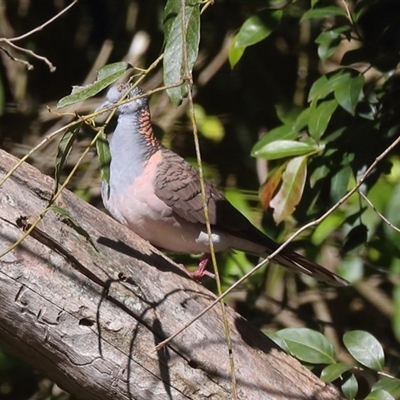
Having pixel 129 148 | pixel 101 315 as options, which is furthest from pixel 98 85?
pixel 129 148

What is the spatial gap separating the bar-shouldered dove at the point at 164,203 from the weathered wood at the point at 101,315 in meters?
0.38

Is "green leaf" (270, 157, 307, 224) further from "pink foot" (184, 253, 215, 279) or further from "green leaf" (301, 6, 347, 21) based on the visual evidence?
"green leaf" (301, 6, 347, 21)

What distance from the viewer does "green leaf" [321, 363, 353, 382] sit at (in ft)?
8.10

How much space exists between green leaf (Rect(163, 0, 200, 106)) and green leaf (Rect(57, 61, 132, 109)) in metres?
0.10

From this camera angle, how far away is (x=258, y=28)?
107 inches

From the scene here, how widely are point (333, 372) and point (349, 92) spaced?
86 centimetres

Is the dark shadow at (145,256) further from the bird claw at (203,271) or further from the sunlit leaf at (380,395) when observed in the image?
the sunlit leaf at (380,395)

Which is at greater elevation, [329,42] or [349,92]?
[329,42]

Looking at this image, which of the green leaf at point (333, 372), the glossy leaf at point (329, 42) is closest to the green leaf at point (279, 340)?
the green leaf at point (333, 372)

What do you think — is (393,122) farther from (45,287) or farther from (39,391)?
(39,391)

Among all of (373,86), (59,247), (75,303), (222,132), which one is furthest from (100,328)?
(222,132)

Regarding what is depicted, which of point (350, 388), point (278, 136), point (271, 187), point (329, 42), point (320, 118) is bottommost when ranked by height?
point (350, 388)

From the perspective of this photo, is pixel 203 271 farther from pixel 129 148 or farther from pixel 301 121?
pixel 301 121

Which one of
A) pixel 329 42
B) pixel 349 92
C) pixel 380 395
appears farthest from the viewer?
pixel 329 42
